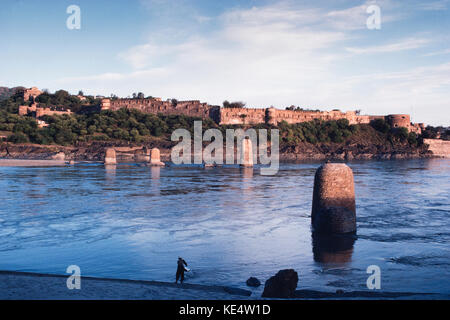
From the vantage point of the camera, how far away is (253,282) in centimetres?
1097

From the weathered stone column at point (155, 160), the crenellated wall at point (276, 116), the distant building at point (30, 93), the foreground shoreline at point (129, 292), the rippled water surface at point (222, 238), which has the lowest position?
the rippled water surface at point (222, 238)

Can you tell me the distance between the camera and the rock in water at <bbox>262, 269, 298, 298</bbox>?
378 inches

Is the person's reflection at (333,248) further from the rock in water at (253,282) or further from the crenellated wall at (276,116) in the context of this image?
the crenellated wall at (276,116)

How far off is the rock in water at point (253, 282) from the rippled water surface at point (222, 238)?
197 millimetres

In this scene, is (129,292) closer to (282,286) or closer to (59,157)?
(282,286)

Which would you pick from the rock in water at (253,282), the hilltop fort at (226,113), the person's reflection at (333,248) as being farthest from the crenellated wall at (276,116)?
the rock in water at (253,282)

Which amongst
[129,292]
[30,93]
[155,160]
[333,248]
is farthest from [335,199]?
[30,93]

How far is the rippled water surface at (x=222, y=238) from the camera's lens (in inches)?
485

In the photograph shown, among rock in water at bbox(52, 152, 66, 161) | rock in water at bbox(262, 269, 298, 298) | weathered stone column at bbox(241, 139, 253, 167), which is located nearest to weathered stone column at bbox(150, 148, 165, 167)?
weathered stone column at bbox(241, 139, 253, 167)

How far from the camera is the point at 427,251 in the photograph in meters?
14.7

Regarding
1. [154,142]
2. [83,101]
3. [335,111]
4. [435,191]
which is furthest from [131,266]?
[83,101]

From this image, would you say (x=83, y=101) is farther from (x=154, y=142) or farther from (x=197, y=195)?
(x=197, y=195)

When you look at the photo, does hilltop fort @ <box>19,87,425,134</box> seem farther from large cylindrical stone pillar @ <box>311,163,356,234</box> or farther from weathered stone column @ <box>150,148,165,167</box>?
large cylindrical stone pillar @ <box>311,163,356,234</box>

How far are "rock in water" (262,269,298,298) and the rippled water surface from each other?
3.68 feet
